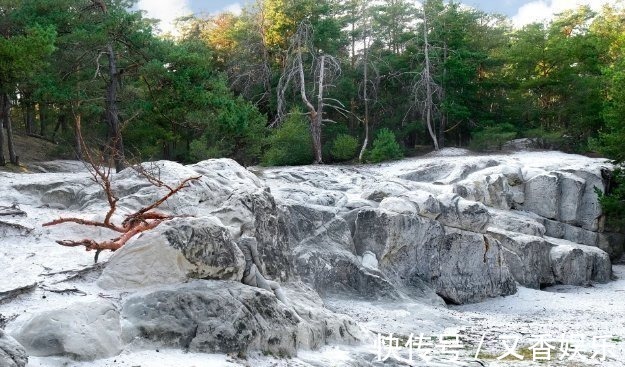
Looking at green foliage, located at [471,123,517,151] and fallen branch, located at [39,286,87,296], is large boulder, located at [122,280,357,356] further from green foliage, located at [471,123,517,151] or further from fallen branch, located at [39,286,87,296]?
green foliage, located at [471,123,517,151]

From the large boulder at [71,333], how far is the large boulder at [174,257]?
1.01 m

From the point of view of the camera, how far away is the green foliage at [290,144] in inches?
1003

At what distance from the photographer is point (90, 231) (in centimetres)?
948

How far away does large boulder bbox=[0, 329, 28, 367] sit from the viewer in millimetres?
4659

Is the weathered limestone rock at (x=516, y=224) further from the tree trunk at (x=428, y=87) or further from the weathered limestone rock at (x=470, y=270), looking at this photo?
the tree trunk at (x=428, y=87)

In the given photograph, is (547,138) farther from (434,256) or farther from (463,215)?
(434,256)

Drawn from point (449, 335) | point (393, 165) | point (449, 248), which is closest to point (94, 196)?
point (449, 335)

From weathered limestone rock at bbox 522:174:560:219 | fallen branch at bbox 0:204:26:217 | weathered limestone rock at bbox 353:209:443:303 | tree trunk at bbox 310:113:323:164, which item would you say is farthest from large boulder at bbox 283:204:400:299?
tree trunk at bbox 310:113:323:164

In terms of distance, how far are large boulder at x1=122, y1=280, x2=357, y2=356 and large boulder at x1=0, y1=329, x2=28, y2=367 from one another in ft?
4.27

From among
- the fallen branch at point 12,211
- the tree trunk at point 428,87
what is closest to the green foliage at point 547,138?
the tree trunk at point 428,87

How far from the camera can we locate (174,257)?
7203mm

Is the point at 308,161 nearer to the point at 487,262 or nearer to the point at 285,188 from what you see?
the point at 285,188

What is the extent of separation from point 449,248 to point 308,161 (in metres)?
14.0

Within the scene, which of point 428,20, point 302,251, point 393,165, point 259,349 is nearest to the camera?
point 259,349
